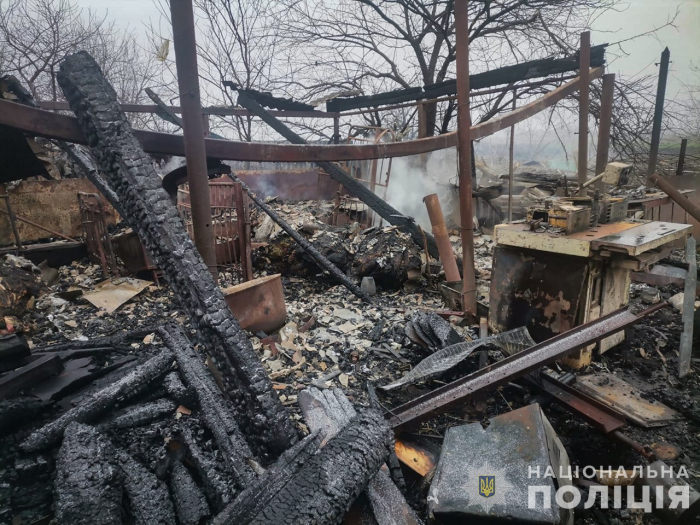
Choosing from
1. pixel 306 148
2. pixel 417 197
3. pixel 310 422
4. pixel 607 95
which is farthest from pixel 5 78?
pixel 417 197

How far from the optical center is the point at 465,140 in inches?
150

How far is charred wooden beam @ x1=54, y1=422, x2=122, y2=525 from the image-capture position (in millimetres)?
1858

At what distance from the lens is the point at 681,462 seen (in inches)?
98.6

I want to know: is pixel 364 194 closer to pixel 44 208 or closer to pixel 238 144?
pixel 238 144

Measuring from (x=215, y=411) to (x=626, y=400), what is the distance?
3312mm

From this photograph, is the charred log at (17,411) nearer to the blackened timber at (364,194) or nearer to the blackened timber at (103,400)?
the blackened timber at (103,400)

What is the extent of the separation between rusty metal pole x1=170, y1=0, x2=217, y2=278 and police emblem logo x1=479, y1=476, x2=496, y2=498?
104 inches

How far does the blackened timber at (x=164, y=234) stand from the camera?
2.50m

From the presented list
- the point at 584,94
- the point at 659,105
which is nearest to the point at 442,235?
the point at 584,94

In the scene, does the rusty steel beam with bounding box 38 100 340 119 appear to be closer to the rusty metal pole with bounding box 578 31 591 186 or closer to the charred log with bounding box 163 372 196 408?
the charred log with bounding box 163 372 196 408

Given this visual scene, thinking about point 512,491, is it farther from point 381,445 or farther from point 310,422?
point 310,422

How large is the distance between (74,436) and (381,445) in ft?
6.21

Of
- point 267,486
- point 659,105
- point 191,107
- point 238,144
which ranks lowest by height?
point 267,486

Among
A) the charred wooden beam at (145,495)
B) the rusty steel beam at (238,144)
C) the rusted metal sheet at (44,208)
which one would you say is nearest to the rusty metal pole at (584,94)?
the rusty steel beam at (238,144)
